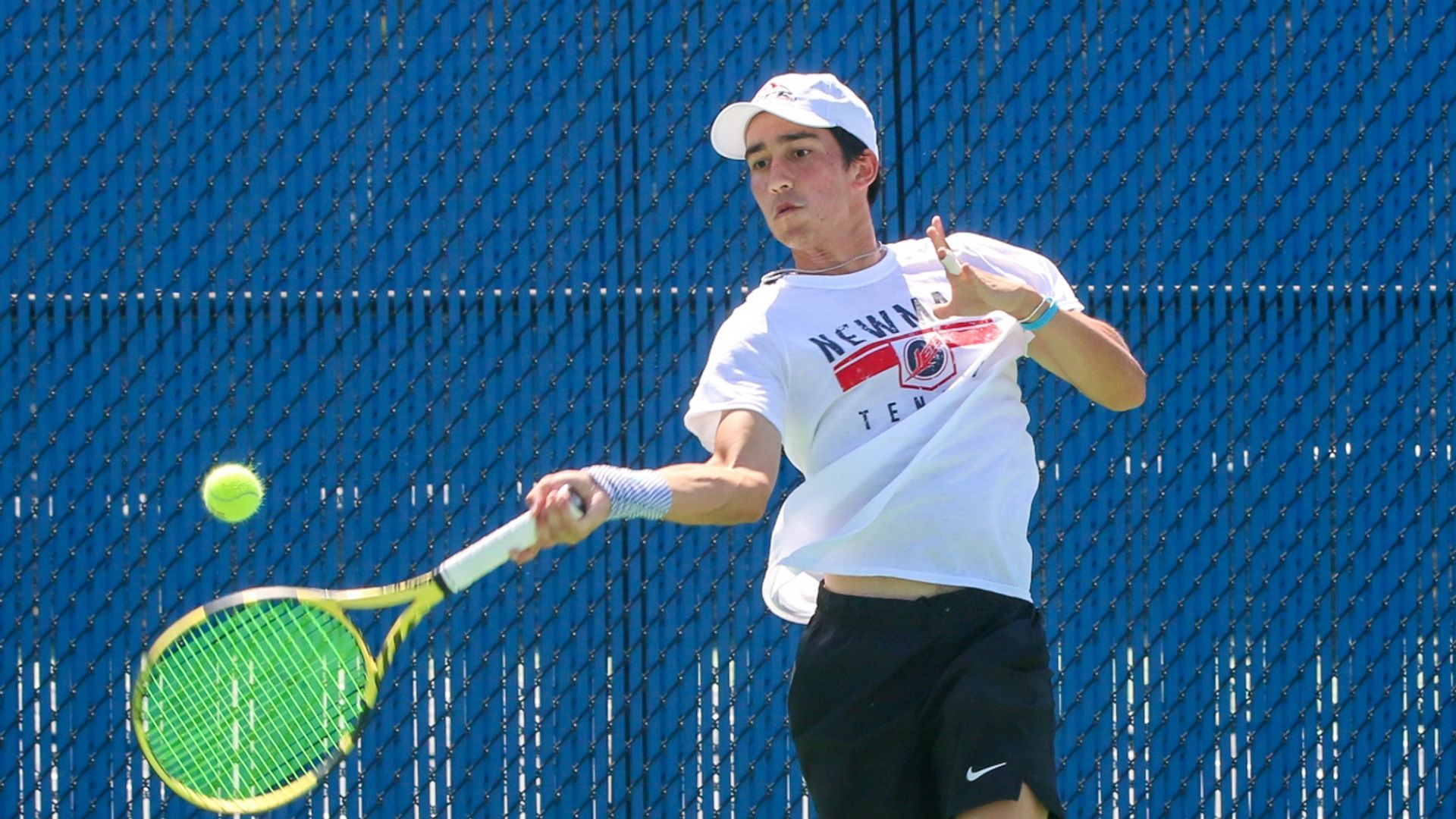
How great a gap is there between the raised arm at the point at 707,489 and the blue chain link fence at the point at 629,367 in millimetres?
1782

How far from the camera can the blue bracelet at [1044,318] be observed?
8.88 ft

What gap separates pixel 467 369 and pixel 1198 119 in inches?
77.8

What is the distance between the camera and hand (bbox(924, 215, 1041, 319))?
8.66 ft

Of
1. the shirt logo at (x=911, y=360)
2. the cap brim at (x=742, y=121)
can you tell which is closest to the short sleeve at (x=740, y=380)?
the shirt logo at (x=911, y=360)

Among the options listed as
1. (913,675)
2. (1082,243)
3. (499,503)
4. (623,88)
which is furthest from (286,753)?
(1082,243)

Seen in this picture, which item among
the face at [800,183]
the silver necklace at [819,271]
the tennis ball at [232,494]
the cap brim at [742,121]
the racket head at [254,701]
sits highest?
the cap brim at [742,121]

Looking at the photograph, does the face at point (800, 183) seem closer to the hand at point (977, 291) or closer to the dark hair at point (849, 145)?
the dark hair at point (849, 145)

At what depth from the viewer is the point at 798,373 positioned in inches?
110

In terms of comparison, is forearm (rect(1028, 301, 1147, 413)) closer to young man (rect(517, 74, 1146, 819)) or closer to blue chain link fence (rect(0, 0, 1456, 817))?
young man (rect(517, 74, 1146, 819))

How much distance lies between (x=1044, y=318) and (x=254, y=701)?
52.6 inches

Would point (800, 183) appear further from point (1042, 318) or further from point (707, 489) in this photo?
point (707, 489)

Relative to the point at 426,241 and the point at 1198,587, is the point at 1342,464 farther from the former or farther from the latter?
the point at 426,241

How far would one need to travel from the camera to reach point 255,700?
2697mm

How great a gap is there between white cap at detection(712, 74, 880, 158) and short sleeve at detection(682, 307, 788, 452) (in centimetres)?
35
